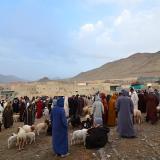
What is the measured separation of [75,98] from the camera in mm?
18719

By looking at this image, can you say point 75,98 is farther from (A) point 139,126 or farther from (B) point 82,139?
(B) point 82,139

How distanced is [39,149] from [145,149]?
122 inches

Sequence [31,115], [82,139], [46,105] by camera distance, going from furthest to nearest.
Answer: [46,105]
[31,115]
[82,139]

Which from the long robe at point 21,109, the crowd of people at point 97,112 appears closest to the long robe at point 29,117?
the crowd of people at point 97,112

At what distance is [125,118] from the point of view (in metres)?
11.3

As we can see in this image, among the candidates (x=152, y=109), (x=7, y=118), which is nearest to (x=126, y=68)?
(x=7, y=118)

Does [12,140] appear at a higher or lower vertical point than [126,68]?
lower

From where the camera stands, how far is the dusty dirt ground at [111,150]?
9.43 m

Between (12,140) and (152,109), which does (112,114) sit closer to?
(152,109)

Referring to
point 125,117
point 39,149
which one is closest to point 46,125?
point 39,149

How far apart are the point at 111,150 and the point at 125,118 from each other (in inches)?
63.2

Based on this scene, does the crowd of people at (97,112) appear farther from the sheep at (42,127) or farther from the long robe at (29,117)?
the sheep at (42,127)

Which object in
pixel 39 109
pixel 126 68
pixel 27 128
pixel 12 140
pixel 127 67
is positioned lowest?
pixel 12 140

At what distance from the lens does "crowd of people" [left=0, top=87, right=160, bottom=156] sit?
9680 millimetres
